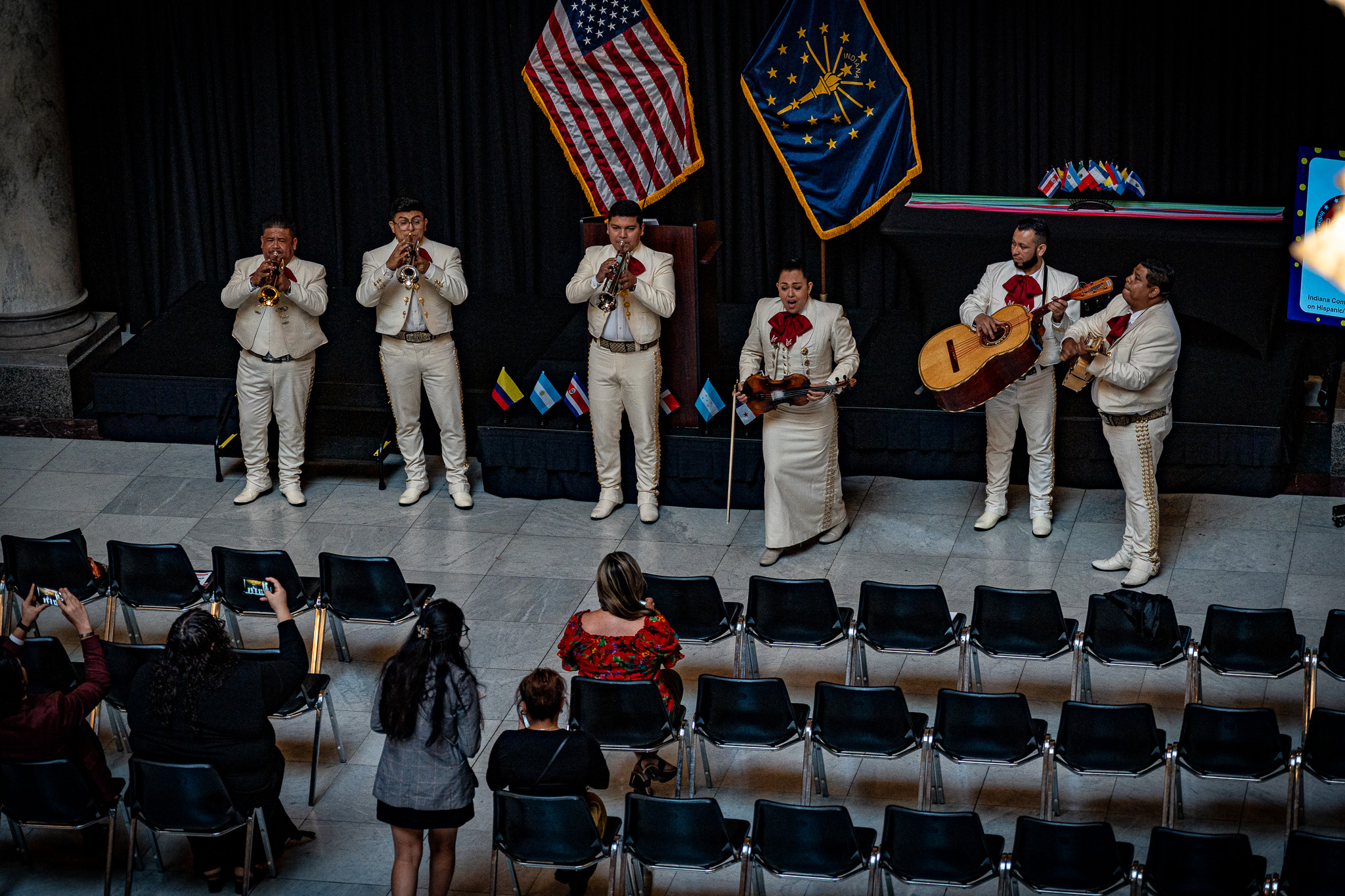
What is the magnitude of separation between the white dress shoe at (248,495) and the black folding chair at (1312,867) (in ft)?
23.8

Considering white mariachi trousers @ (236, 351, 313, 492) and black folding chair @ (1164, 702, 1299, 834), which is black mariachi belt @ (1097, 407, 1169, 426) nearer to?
black folding chair @ (1164, 702, 1299, 834)

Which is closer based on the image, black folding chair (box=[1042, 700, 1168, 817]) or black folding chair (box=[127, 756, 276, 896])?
black folding chair (box=[127, 756, 276, 896])

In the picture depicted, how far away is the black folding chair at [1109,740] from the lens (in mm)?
6875

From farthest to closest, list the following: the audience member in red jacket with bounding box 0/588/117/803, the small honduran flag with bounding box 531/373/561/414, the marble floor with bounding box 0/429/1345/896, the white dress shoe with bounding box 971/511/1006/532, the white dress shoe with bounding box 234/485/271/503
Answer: the white dress shoe with bounding box 234/485/271/503, the small honduran flag with bounding box 531/373/561/414, the white dress shoe with bounding box 971/511/1006/532, the marble floor with bounding box 0/429/1345/896, the audience member in red jacket with bounding box 0/588/117/803

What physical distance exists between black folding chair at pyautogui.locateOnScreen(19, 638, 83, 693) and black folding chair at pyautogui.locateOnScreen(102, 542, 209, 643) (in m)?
0.95

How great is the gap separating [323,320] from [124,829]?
18.8 ft

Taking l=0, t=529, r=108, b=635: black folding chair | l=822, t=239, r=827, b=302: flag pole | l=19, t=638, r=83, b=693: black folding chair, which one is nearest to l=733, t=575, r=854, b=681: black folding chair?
l=19, t=638, r=83, b=693: black folding chair

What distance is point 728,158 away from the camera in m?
→ 12.6

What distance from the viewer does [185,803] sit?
6.60m

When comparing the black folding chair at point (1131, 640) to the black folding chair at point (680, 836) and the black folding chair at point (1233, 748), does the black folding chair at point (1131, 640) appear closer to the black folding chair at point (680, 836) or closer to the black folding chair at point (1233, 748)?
the black folding chair at point (1233, 748)

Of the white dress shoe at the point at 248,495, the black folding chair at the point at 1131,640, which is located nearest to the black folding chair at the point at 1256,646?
the black folding chair at the point at 1131,640

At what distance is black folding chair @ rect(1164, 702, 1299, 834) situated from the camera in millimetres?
6801

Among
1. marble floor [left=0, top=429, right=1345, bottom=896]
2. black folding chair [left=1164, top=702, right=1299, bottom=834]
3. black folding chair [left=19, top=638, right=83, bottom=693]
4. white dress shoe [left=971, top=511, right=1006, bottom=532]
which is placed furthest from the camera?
white dress shoe [left=971, top=511, right=1006, bottom=532]

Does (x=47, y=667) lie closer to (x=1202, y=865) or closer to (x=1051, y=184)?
(x=1202, y=865)
